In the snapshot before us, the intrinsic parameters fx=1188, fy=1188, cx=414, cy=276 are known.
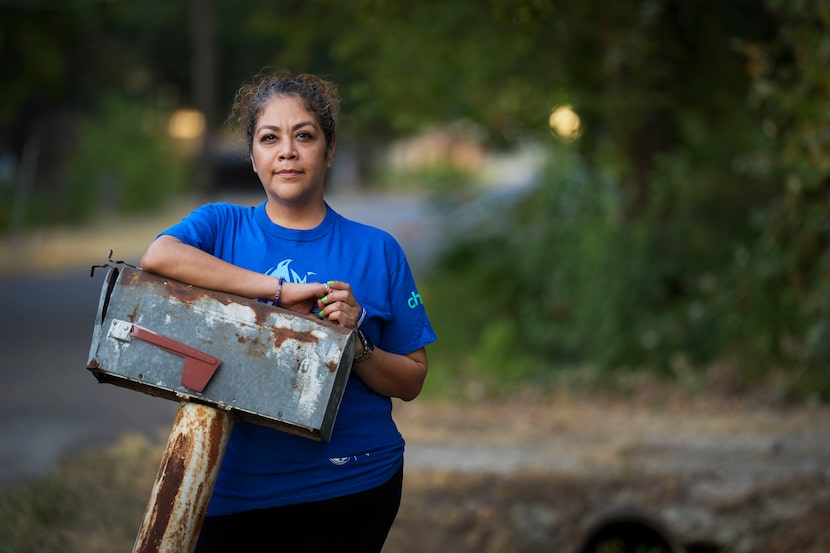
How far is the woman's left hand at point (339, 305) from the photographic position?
250cm

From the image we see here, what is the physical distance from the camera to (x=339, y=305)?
2.51 meters

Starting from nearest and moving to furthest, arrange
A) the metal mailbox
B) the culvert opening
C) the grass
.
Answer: the metal mailbox < the grass < the culvert opening

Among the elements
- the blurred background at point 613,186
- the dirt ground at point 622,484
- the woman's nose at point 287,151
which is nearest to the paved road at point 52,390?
the blurred background at point 613,186

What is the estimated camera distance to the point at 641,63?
8.23m

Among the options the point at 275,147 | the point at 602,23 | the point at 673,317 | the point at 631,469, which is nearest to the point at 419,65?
the point at 602,23

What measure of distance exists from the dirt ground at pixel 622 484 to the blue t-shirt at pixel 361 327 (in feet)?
10.3

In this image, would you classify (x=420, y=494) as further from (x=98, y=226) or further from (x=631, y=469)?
(x=98, y=226)

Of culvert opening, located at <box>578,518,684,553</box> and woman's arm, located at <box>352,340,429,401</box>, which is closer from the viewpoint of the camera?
woman's arm, located at <box>352,340,429,401</box>

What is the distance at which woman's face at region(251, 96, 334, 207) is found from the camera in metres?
2.67

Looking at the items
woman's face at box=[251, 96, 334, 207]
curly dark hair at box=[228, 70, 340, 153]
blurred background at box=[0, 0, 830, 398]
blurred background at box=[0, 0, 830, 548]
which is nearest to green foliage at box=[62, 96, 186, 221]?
blurred background at box=[0, 0, 830, 548]

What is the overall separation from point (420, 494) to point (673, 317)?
4.08 meters

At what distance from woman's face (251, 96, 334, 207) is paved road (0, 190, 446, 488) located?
4.54 meters

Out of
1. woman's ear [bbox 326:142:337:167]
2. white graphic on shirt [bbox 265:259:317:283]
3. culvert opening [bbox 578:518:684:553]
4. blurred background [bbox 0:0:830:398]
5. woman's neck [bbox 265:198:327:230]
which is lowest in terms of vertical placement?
culvert opening [bbox 578:518:684:553]

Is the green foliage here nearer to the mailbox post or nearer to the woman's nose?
the woman's nose
